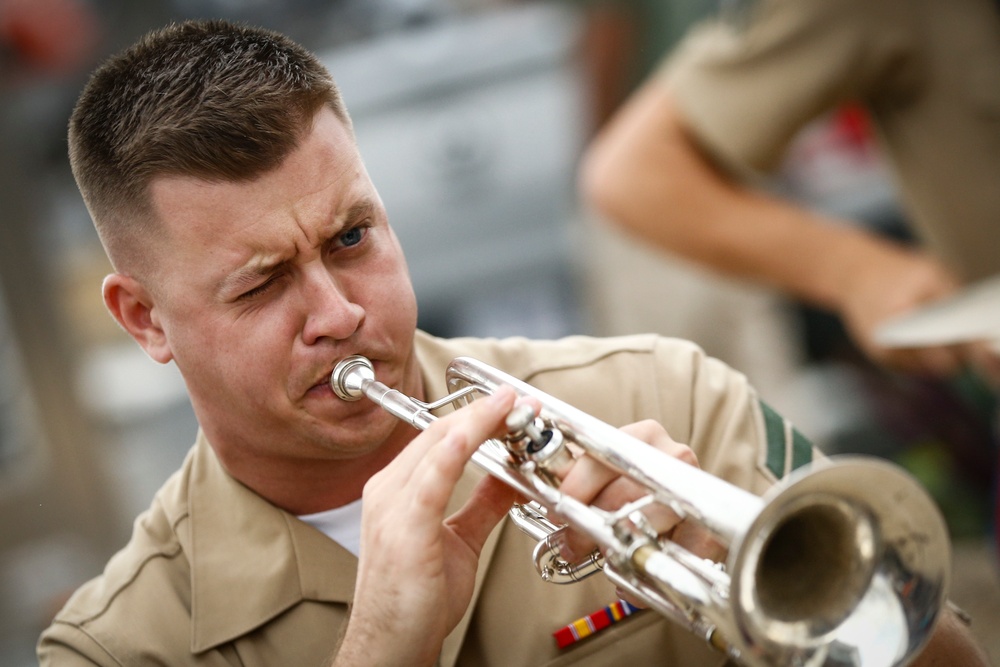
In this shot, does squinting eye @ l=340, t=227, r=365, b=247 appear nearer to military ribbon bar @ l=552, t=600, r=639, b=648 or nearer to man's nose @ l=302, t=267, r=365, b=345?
man's nose @ l=302, t=267, r=365, b=345

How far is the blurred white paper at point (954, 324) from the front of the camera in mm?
2088

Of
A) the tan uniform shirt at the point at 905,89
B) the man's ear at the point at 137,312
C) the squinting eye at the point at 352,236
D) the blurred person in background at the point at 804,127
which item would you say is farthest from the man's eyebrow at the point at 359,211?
the tan uniform shirt at the point at 905,89

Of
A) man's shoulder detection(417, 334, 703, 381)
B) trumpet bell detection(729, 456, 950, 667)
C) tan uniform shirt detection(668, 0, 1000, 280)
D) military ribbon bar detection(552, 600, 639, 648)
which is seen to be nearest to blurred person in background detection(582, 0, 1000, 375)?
tan uniform shirt detection(668, 0, 1000, 280)

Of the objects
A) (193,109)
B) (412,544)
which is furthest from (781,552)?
(193,109)

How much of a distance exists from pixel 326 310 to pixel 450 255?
11.8 feet

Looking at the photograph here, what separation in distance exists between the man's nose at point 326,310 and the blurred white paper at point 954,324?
3.55 ft

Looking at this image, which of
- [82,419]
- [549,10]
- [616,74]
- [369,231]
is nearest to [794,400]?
[616,74]

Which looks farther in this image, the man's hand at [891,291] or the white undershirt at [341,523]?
the man's hand at [891,291]

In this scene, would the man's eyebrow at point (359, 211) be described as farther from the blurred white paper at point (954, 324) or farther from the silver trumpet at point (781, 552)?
the blurred white paper at point (954, 324)

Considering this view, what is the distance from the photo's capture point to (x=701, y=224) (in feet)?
10.1

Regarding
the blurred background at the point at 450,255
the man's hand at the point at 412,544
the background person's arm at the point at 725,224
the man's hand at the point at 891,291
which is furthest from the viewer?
the blurred background at the point at 450,255

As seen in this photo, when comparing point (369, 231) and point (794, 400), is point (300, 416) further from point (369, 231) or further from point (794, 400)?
point (794, 400)

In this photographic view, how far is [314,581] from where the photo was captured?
182 centimetres

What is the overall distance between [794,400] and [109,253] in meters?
3.84
